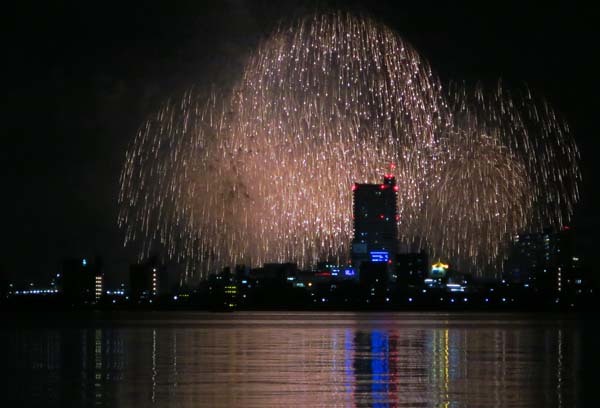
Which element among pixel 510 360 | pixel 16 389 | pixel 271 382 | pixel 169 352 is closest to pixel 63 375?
pixel 16 389

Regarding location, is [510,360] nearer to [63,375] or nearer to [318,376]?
[318,376]

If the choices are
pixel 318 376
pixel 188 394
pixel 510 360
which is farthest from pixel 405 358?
pixel 188 394

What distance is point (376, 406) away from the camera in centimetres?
3547

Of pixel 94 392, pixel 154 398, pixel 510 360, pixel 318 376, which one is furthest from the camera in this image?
pixel 510 360

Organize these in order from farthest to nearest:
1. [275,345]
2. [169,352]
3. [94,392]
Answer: [275,345] → [169,352] → [94,392]

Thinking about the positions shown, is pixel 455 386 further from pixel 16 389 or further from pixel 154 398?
pixel 16 389

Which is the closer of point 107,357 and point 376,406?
point 376,406

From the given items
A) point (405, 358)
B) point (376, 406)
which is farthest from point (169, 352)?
point (376, 406)

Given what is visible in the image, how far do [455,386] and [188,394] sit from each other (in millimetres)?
9937

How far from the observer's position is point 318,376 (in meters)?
46.2

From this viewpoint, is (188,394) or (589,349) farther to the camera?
(589,349)

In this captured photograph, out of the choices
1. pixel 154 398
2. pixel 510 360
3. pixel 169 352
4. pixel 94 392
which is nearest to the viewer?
pixel 154 398

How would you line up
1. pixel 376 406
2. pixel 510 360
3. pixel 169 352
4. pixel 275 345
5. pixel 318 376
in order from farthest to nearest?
pixel 275 345, pixel 169 352, pixel 510 360, pixel 318 376, pixel 376 406

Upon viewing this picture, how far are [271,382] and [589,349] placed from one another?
104ft
